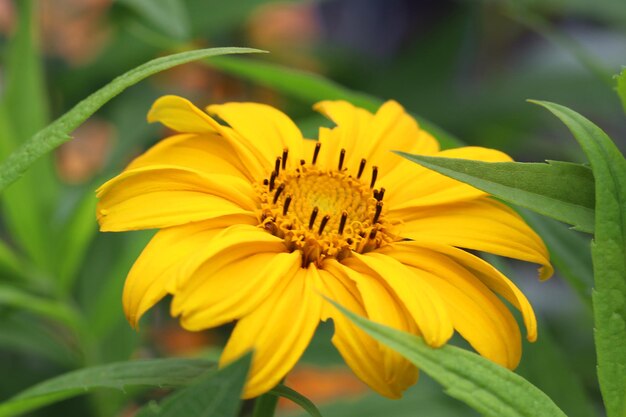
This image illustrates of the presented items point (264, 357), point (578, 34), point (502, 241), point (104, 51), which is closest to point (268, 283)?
point (264, 357)

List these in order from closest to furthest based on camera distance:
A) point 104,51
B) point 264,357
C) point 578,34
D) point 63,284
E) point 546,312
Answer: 1. point 264,357
2. point 63,284
3. point 104,51
4. point 546,312
5. point 578,34

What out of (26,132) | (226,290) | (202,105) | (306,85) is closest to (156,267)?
(226,290)

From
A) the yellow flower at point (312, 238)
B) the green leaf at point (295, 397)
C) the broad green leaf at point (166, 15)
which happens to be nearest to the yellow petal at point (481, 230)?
the yellow flower at point (312, 238)

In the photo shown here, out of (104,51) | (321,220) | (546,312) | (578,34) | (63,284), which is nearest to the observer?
(321,220)

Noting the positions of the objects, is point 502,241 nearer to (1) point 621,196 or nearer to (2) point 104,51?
(1) point 621,196

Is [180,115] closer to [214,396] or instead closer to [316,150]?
[316,150]

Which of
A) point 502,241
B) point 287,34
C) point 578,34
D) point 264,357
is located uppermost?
point 578,34

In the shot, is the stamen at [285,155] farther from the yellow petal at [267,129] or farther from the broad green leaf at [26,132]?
the broad green leaf at [26,132]

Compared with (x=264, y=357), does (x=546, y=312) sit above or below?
above
